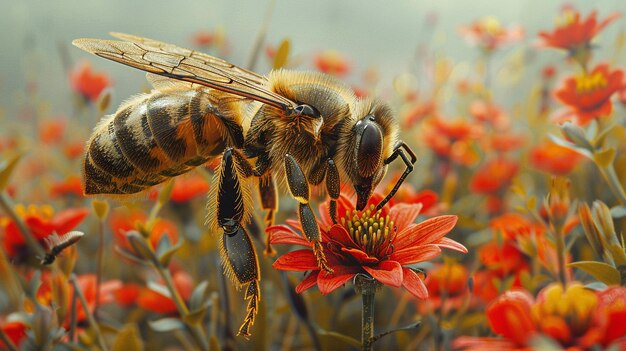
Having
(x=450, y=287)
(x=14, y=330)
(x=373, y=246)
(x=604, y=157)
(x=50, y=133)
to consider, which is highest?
(x=604, y=157)

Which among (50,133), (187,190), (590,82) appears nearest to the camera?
(590,82)

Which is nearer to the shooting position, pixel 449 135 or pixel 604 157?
pixel 604 157

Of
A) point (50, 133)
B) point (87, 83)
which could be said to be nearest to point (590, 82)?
point (87, 83)

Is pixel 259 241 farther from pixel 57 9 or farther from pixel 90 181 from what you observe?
pixel 57 9

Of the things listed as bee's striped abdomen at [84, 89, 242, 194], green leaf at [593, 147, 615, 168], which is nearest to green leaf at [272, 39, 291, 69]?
bee's striped abdomen at [84, 89, 242, 194]

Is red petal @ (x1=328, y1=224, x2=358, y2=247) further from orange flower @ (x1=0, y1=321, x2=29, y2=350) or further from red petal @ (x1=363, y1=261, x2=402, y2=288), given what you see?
orange flower @ (x1=0, y1=321, x2=29, y2=350)

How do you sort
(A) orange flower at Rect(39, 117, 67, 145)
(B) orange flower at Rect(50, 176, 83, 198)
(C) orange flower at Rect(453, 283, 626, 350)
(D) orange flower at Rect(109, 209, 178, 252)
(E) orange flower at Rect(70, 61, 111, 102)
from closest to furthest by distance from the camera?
(C) orange flower at Rect(453, 283, 626, 350), (D) orange flower at Rect(109, 209, 178, 252), (B) orange flower at Rect(50, 176, 83, 198), (E) orange flower at Rect(70, 61, 111, 102), (A) orange flower at Rect(39, 117, 67, 145)

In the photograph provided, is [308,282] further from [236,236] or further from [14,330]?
[14,330]
